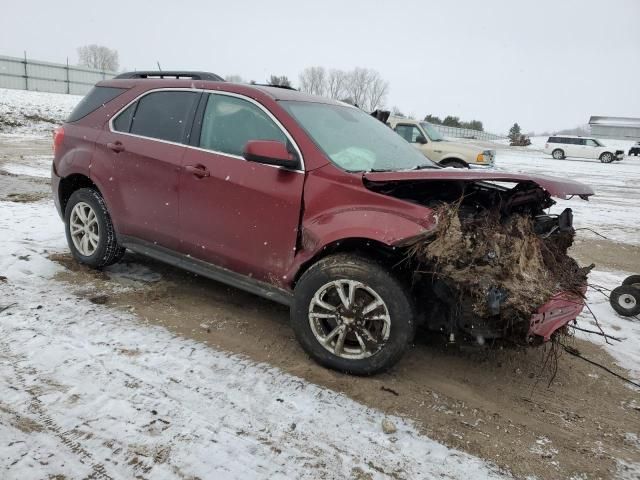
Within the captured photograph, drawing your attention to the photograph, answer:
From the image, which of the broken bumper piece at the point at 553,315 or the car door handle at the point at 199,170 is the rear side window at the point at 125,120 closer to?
the car door handle at the point at 199,170

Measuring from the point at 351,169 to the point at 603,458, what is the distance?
87.3 inches

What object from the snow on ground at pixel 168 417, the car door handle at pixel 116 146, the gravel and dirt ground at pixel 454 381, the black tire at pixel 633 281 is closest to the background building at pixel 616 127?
the black tire at pixel 633 281

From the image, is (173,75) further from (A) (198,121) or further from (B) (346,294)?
(B) (346,294)

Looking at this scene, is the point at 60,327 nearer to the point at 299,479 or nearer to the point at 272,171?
the point at 272,171

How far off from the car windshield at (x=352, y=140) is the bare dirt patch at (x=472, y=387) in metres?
1.39

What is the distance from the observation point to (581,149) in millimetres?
33000

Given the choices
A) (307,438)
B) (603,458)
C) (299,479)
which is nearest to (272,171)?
(307,438)

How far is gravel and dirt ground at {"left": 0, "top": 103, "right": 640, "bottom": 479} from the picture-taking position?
2.53 metres

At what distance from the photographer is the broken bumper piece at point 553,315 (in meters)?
2.73

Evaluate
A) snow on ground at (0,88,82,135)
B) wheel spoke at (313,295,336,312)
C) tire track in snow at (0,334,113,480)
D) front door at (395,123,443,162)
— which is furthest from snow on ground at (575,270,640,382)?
snow on ground at (0,88,82,135)

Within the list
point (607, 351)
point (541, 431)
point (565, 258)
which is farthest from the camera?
point (607, 351)

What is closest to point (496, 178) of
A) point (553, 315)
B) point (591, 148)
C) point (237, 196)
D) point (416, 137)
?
point (553, 315)

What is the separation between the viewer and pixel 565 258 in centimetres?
327

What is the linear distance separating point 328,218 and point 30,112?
1140 inches
